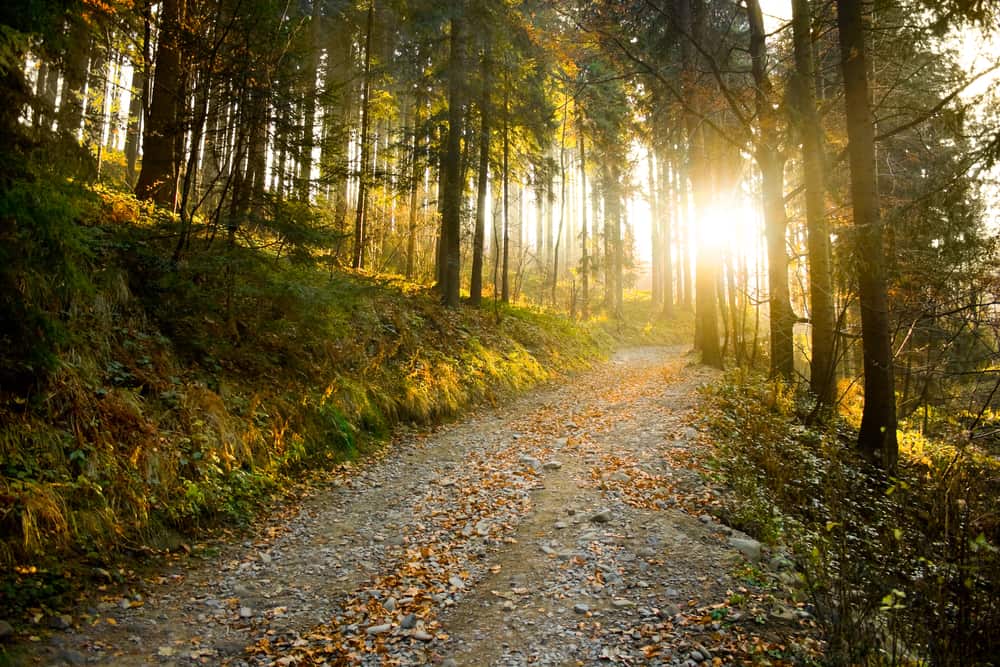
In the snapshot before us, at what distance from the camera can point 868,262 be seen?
7738 millimetres

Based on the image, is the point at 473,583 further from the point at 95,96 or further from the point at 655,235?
the point at 655,235

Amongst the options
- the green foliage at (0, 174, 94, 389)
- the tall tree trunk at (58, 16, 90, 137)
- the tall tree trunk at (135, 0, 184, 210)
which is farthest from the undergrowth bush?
the tall tree trunk at (135, 0, 184, 210)

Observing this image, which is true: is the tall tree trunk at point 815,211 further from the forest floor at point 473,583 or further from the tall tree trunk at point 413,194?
the tall tree trunk at point 413,194

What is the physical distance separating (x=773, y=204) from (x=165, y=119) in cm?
1215

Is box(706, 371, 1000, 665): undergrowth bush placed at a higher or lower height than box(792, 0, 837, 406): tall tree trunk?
lower

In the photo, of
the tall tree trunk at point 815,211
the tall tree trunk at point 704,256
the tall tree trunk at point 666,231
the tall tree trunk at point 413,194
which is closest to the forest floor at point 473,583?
the tall tree trunk at point 815,211

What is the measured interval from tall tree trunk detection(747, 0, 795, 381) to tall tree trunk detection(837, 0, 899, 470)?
118 inches

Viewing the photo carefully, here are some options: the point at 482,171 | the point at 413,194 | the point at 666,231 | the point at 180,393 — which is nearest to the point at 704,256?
the point at 482,171

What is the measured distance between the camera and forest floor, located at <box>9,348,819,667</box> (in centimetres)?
330

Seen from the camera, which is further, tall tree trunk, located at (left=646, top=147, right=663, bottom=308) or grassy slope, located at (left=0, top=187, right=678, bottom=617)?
tall tree trunk, located at (left=646, top=147, right=663, bottom=308)

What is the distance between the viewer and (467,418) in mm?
9742

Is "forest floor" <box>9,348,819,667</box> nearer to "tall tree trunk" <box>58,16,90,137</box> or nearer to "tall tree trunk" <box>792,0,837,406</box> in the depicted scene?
"tall tree trunk" <box>58,16,90,137</box>

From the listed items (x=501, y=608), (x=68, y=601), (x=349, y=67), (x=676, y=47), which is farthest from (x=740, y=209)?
(x=68, y=601)

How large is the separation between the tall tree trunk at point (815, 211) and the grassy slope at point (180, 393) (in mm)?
6702
